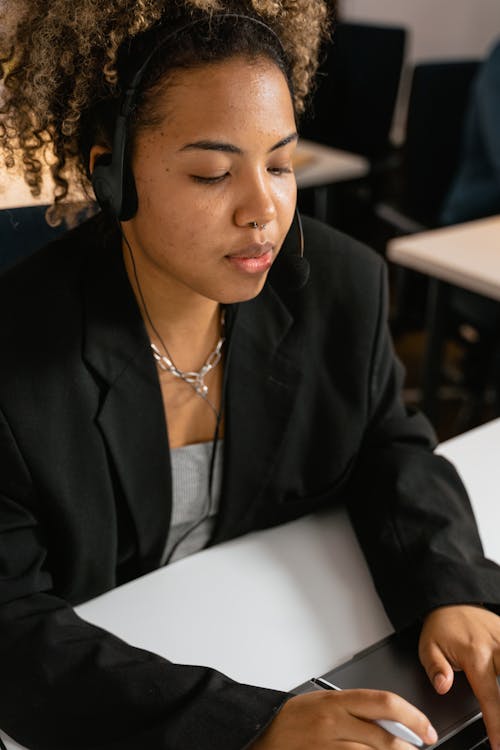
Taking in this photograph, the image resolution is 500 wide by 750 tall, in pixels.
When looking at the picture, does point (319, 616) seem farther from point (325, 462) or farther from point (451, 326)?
point (451, 326)

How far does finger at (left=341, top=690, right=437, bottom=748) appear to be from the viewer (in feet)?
2.35

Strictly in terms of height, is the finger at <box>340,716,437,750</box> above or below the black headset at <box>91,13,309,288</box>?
below

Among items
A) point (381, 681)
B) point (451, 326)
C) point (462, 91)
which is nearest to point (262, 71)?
point (381, 681)

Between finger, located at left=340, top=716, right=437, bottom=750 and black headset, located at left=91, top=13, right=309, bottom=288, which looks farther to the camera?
black headset, located at left=91, top=13, right=309, bottom=288

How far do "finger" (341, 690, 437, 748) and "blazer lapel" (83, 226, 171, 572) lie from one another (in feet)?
1.15

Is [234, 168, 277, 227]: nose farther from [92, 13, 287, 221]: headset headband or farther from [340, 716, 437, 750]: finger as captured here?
[340, 716, 437, 750]: finger

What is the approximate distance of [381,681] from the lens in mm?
824

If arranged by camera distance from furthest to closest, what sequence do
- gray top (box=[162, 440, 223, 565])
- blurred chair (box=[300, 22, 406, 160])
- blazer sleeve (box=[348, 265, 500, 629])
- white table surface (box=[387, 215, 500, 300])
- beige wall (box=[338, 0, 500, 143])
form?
beige wall (box=[338, 0, 500, 143]) → blurred chair (box=[300, 22, 406, 160]) → white table surface (box=[387, 215, 500, 300]) → gray top (box=[162, 440, 223, 565]) → blazer sleeve (box=[348, 265, 500, 629])

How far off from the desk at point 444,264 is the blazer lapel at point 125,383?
40.9 inches

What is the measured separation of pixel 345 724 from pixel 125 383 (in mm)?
423

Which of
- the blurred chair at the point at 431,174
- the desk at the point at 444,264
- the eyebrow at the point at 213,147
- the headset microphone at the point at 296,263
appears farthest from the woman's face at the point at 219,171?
the blurred chair at the point at 431,174

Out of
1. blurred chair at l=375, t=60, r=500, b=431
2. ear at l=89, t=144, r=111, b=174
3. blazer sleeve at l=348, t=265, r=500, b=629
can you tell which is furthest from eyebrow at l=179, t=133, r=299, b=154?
blurred chair at l=375, t=60, r=500, b=431

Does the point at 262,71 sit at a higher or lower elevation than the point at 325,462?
higher

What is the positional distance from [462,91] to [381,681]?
7.38 feet
